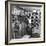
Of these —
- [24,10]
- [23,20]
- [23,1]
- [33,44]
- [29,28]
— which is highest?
[23,1]

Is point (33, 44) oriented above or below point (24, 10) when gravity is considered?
below

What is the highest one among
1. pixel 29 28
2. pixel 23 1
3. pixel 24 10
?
pixel 23 1

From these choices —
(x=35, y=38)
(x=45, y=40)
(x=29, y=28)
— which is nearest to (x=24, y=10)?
(x=29, y=28)

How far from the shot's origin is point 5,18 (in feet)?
6.51

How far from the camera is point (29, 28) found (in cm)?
207

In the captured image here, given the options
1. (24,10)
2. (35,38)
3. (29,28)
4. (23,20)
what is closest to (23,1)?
(24,10)

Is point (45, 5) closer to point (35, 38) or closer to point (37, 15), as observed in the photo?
point (37, 15)
